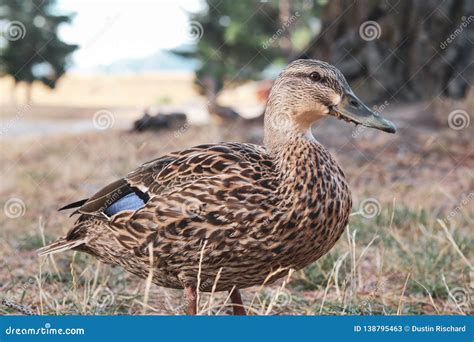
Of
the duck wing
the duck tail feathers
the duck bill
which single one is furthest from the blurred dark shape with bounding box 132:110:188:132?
the duck bill

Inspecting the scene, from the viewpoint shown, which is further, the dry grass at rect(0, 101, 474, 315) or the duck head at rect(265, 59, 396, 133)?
the dry grass at rect(0, 101, 474, 315)

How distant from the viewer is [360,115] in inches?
119

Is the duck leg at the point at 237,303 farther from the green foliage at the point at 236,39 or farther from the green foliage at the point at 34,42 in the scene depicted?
the green foliage at the point at 34,42

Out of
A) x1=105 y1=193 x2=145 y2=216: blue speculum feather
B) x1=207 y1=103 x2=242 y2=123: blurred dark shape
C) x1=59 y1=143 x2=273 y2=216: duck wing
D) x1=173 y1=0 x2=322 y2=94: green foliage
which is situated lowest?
x1=105 y1=193 x2=145 y2=216: blue speculum feather

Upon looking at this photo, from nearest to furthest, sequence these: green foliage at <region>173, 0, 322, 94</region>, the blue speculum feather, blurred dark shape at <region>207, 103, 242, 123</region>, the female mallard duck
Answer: the female mallard duck, the blue speculum feather, blurred dark shape at <region>207, 103, 242, 123</region>, green foliage at <region>173, 0, 322, 94</region>

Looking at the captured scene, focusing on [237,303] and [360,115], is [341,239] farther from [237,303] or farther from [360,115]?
[360,115]

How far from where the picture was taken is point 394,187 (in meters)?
7.10

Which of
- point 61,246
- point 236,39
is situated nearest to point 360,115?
point 61,246

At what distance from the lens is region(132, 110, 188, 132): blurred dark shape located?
1099 cm

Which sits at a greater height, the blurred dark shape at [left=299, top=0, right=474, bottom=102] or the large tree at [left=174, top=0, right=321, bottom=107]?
the large tree at [left=174, top=0, right=321, bottom=107]

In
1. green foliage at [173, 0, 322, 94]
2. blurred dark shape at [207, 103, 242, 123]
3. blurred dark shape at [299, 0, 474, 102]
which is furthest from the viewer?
green foliage at [173, 0, 322, 94]

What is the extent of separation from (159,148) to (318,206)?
6706 mm

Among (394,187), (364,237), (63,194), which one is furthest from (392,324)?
(63,194)

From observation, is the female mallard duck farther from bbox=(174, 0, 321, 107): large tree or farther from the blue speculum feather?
bbox=(174, 0, 321, 107): large tree
